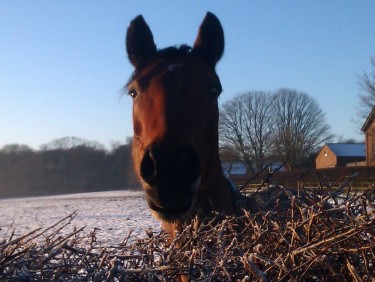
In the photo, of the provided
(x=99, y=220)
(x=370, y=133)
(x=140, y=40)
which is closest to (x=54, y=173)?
(x=370, y=133)

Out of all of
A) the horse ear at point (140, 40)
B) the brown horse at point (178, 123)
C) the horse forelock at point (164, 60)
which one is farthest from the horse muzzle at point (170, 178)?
the horse ear at point (140, 40)

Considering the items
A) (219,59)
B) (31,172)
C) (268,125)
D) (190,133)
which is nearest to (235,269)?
(190,133)

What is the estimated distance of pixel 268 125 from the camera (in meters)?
27.2

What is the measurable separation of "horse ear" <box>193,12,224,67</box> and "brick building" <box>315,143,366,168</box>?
49247 mm

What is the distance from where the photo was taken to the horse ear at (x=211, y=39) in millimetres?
3967

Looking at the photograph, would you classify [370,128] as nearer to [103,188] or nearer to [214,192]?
[214,192]

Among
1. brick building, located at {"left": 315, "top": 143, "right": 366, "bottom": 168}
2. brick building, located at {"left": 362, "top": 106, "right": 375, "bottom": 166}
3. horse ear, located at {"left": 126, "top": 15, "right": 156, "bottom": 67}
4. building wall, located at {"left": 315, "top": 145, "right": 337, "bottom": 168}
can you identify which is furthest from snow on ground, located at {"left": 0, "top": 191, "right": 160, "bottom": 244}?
building wall, located at {"left": 315, "top": 145, "right": 337, "bottom": 168}

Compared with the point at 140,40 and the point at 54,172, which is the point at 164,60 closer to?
the point at 140,40

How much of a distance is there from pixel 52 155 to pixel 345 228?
80458mm

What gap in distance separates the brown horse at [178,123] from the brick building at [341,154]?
49549 mm

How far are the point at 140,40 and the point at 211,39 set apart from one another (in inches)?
23.3

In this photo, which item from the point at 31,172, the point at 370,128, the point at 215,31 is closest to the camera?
the point at 215,31

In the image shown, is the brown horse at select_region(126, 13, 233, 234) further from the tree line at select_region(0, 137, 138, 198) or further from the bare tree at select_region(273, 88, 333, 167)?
the tree line at select_region(0, 137, 138, 198)

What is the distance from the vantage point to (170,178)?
8.27 feet
